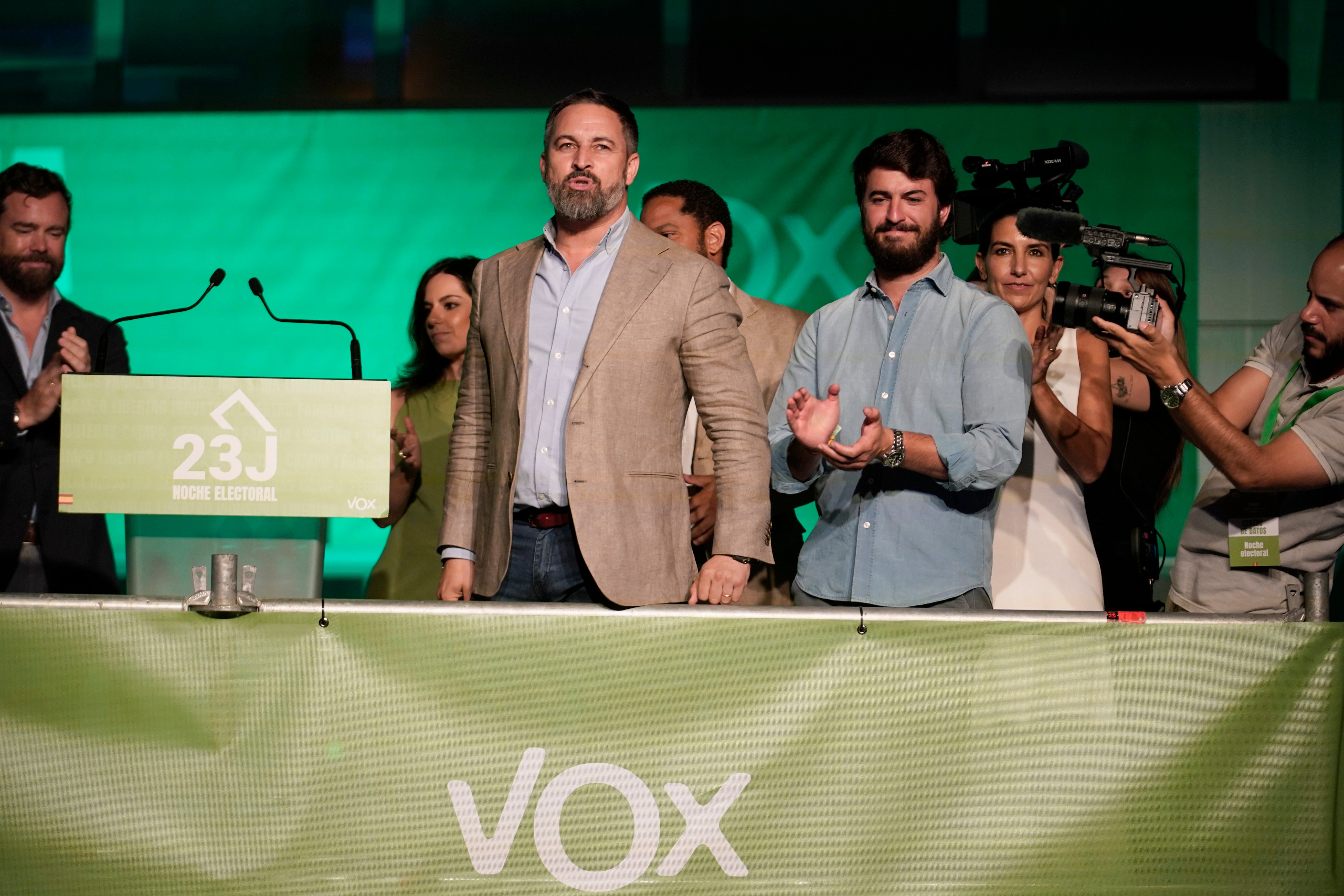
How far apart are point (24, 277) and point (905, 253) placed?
7.17ft

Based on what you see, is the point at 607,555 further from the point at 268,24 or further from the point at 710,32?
the point at 268,24

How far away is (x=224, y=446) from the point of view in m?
2.16

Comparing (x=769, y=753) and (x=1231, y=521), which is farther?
(x=1231, y=521)

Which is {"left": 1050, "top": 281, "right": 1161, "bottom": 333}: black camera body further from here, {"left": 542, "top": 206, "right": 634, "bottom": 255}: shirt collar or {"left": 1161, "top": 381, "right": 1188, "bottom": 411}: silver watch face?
{"left": 542, "top": 206, "right": 634, "bottom": 255}: shirt collar

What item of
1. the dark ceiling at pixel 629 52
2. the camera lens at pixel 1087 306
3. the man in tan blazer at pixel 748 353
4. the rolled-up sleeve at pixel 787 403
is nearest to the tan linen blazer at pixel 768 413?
the man in tan blazer at pixel 748 353

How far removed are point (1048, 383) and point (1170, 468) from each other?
475 millimetres

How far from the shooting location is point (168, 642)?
6.93ft

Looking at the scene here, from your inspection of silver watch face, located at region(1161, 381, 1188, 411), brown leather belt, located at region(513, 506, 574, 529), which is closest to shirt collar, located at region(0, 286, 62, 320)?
brown leather belt, located at region(513, 506, 574, 529)

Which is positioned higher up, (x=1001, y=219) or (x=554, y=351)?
(x=1001, y=219)

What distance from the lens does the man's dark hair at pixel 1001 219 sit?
287cm

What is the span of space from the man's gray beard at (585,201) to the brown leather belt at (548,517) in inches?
21.7

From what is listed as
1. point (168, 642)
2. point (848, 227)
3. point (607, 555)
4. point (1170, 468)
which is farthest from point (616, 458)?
point (848, 227)

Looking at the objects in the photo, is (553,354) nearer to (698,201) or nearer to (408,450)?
(408,450)

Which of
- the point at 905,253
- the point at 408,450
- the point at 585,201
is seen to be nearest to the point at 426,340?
the point at 408,450
